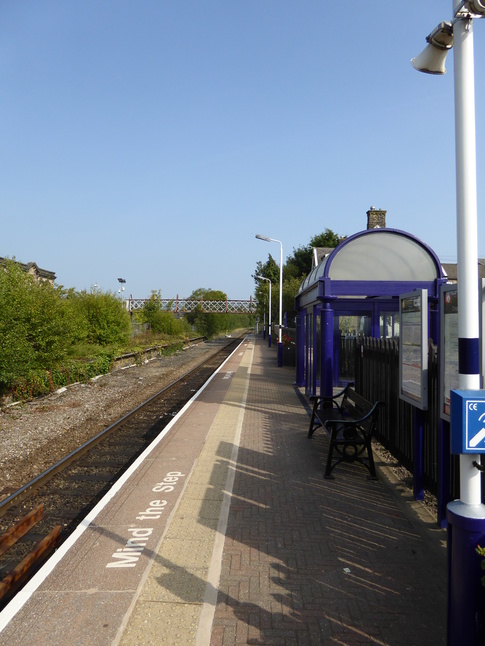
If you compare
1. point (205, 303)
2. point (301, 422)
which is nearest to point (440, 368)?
point (301, 422)

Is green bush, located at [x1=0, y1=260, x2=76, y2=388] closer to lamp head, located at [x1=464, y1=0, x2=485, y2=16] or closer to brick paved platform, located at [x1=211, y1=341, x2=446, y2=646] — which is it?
brick paved platform, located at [x1=211, y1=341, x2=446, y2=646]

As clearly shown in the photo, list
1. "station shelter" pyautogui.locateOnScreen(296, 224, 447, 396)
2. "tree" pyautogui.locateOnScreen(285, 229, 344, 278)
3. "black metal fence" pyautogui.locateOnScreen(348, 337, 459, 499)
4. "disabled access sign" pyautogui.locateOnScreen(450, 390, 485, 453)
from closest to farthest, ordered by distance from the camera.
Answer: "disabled access sign" pyautogui.locateOnScreen(450, 390, 485, 453) → "black metal fence" pyautogui.locateOnScreen(348, 337, 459, 499) → "station shelter" pyautogui.locateOnScreen(296, 224, 447, 396) → "tree" pyautogui.locateOnScreen(285, 229, 344, 278)

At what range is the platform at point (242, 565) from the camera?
11.0ft

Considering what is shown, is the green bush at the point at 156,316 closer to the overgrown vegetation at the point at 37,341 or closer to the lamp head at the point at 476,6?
the overgrown vegetation at the point at 37,341

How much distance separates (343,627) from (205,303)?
83.0m

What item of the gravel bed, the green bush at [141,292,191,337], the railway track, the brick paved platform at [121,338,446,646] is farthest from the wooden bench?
the green bush at [141,292,191,337]

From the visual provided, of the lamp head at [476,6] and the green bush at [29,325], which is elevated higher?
the lamp head at [476,6]

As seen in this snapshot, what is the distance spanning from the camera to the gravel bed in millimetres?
8090

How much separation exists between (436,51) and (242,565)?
4.14m

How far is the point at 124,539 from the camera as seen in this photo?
4699 millimetres

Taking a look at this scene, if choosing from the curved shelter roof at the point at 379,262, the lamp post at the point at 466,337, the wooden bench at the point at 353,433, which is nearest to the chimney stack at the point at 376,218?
the curved shelter roof at the point at 379,262

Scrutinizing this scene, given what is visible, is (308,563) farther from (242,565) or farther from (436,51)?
(436,51)

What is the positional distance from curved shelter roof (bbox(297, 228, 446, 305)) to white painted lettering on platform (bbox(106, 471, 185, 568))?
5.59m

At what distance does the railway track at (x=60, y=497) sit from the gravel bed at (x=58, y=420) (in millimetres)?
370
